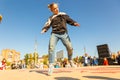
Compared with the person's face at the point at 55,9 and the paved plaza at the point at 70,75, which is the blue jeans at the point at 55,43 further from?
the person's face at the point at 55,9

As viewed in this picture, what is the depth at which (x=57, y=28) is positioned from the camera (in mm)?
5398

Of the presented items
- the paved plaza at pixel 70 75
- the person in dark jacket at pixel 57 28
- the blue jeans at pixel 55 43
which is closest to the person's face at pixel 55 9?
the person in dark jacket at pixel 57 28

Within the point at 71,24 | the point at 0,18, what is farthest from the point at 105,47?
the point at 71,24

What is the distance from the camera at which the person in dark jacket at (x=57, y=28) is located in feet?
17.0

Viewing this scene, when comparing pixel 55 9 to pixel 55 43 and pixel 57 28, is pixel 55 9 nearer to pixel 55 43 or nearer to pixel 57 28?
pixel 57 28

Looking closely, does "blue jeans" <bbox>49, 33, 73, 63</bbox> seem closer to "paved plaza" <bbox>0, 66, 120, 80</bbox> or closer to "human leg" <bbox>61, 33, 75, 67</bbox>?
"human leg" <bbox>61, 33, 75, 67</bbox>

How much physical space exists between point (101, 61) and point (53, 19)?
1899cm

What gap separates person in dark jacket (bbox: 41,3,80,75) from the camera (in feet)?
17.0

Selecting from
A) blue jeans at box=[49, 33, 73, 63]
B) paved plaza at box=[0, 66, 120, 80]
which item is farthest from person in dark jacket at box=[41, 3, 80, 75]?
paved plaza at box=[0, 66, 120, 80]

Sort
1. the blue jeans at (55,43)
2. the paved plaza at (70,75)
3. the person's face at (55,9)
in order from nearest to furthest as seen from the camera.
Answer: the paved plaza at (70,75) < the blue jeans at (55,43) < the person's face at (55,9)

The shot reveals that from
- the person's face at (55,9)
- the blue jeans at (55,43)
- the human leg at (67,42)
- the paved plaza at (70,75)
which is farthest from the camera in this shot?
the person's face at (55,9)

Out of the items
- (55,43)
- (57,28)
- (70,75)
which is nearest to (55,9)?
(57,28)

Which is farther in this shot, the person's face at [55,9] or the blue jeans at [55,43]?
the person's face at [55,9]

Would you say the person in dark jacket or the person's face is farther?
the person's face
